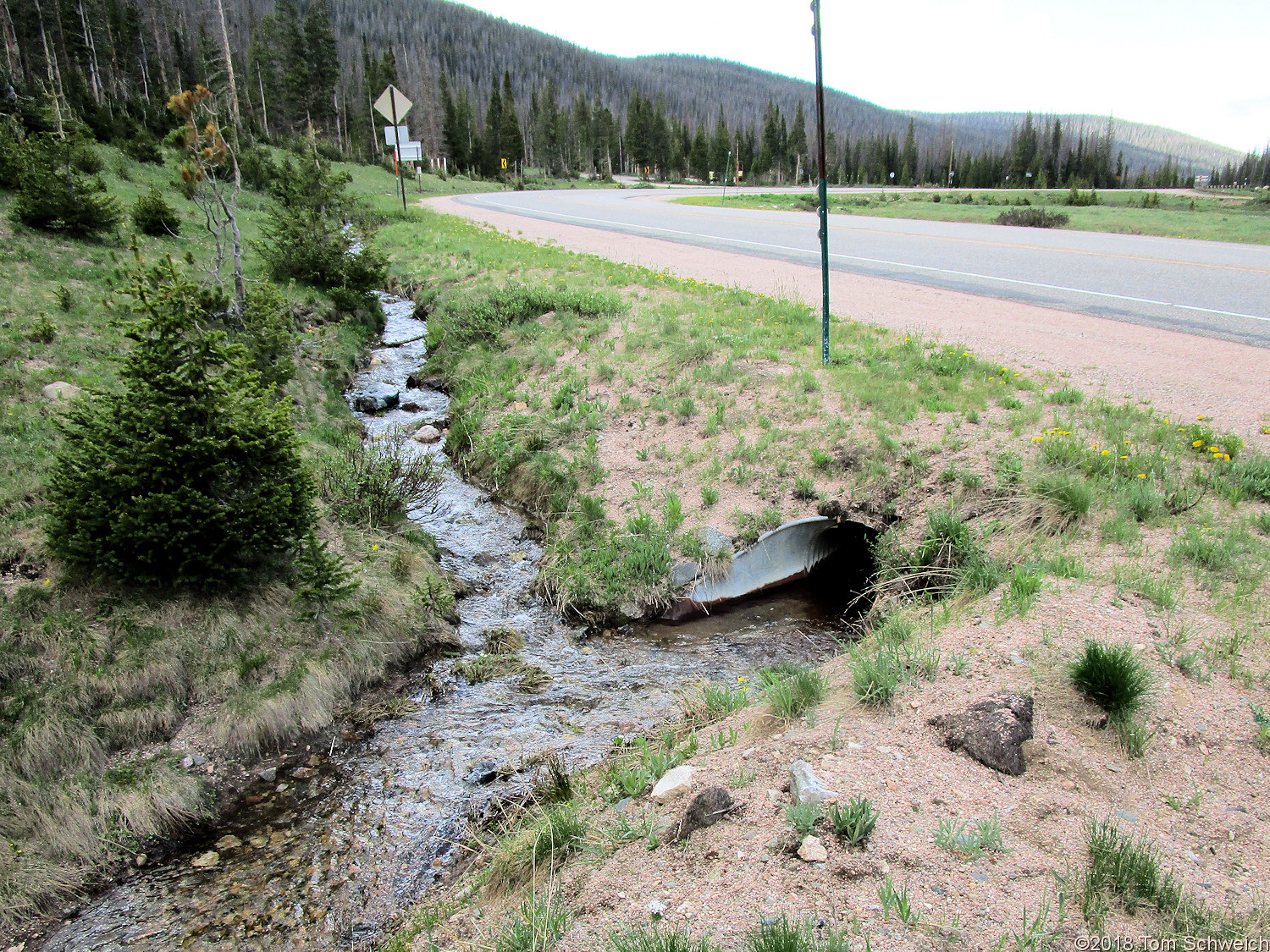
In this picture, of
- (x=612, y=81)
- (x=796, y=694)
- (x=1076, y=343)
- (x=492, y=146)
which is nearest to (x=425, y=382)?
(x=1076, y=343)

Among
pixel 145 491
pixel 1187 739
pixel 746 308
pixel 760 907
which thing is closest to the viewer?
pixel 760 907

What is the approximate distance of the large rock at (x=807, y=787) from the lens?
3240 millimetres

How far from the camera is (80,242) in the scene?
1183cm

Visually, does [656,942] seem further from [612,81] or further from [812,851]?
[612,81]

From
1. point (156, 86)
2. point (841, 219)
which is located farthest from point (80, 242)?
point (156, 86)

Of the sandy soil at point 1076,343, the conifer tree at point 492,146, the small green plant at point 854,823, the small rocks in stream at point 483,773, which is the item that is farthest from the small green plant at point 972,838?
the conifer tree at point 492,146

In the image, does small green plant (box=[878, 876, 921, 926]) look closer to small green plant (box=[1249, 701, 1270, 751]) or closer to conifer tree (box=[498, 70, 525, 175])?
small green plant (box=[1249, 701, 1270, 751])

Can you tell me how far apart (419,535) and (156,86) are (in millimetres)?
69272

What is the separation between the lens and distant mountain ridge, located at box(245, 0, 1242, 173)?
Result: 128m

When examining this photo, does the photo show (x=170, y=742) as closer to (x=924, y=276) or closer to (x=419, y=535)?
(x=419, y=535)

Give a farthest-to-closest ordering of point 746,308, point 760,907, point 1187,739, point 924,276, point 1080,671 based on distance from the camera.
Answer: point 924,276 → point 746,308 → point 1080,671 → point 1187,739 → point 760,907

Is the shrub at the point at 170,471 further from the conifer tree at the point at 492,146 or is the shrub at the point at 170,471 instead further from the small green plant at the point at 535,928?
the conifer tree at the point at 492,146

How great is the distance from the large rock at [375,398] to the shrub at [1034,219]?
19634mm

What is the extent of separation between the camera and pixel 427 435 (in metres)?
10.6
